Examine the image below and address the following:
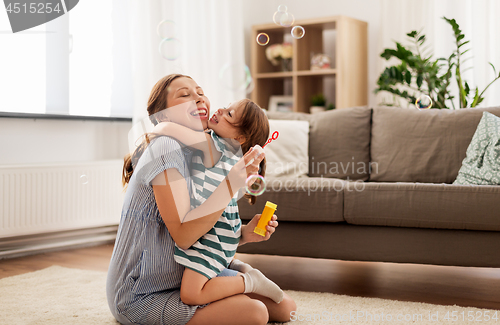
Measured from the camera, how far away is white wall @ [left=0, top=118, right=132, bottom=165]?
8.51 feet

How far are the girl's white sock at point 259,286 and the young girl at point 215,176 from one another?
0.02 meters

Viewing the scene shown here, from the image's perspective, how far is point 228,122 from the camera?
1.26 meters

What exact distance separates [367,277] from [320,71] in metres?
1.95

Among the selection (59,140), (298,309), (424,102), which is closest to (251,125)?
(298,309)

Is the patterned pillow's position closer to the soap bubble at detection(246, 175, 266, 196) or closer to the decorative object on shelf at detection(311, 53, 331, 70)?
the soap bubble at detection(246, 175, 266, 196)

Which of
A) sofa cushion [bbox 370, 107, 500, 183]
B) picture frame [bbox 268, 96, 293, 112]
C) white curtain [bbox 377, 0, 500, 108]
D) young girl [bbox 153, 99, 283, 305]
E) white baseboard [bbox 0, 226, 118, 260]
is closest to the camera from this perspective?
young girl [bbox 153, 99, 283, 305]

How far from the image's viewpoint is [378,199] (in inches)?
73.6

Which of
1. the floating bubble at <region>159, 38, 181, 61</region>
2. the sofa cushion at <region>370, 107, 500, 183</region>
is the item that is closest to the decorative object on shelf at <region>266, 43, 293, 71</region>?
the sofa cushion at <region>370, 107, 500, 183</region>

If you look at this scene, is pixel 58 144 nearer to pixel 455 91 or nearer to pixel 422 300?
pixel 422 300

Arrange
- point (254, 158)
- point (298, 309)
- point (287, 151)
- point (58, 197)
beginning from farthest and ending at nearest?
point (58, 197) < point (287, 151) < point (298, 309) < point (254, 158)

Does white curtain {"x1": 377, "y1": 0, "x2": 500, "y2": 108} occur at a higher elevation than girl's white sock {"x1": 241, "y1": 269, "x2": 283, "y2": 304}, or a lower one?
higher

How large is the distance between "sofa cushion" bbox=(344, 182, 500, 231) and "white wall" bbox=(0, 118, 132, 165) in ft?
5.81

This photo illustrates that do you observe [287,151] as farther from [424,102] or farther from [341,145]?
[424,102]

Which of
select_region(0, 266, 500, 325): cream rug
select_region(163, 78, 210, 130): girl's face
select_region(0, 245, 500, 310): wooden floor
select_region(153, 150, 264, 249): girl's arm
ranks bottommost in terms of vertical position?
select_region(0, 245, 500, 310): wooden floor
